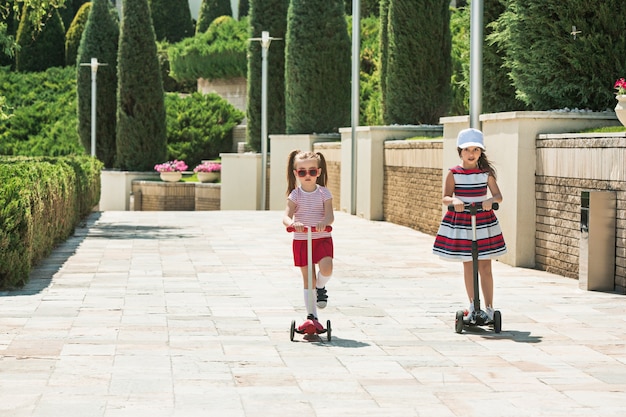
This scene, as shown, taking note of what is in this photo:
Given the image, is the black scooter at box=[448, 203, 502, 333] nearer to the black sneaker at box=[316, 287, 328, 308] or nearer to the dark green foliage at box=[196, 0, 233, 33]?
the black sneaker at box=[316, 287, 328, 308]

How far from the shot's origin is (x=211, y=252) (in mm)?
16891

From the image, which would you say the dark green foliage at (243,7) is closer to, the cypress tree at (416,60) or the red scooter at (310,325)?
the cypress tree at (416,60)

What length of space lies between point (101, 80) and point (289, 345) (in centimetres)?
3945

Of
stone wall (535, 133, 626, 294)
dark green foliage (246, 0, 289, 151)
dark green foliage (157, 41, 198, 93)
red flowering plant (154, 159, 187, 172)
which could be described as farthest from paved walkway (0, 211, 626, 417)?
dark green foliage (157, 41, 198, 93)

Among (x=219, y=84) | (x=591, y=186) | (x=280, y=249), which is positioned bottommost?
(x=280, y=249)

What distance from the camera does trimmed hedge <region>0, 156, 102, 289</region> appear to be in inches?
468

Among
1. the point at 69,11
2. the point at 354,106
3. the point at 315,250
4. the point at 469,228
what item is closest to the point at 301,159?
the point at 315,250

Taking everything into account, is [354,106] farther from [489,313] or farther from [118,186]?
[118,186]

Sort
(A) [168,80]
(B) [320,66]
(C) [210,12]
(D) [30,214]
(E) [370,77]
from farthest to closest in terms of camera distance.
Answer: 1. (C) [210,12]
2. (A) [168,80]
3. (E) [370,77]
4. (B) [320,66]
5. (D) [30,214]

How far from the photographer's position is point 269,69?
38844 millimetres

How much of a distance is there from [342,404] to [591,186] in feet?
23.2

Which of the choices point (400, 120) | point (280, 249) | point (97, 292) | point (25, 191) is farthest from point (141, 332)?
point (400, 120)

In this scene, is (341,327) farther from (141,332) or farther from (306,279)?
(141,332)

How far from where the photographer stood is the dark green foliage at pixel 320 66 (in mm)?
32531
